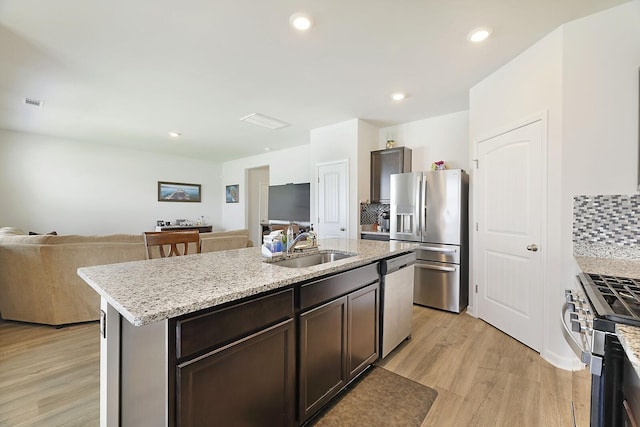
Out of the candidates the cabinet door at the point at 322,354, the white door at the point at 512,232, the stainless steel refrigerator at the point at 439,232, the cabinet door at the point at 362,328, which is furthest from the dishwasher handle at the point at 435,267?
the cabinet door at the point at 322,354

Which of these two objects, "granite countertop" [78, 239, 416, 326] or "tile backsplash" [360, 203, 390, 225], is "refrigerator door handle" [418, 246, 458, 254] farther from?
"granite countertop" [78, 239, 416, 326]

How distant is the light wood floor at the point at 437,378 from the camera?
160 centimetres

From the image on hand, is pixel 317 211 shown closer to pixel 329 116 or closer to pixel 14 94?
pixel 329 116

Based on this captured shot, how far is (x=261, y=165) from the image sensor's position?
6898mm

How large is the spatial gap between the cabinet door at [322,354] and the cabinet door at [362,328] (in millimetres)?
70

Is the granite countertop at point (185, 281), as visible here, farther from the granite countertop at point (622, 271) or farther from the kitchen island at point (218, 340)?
the granite countertop at point (622, 271)

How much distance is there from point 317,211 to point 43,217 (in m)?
5.28

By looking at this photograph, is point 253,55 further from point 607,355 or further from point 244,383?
point 607,355

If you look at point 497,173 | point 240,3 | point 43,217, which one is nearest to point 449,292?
point 497,173

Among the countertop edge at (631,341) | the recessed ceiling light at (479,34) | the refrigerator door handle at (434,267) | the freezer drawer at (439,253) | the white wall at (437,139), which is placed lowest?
the refrigerator door handle at (434,267)

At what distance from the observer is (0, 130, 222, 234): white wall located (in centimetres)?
498

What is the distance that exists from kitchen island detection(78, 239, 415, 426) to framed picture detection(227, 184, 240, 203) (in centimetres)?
599

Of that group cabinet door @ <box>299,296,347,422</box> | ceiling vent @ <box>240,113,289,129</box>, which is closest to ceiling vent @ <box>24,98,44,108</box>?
ceiling vent @ <box>240,113,289,129</box>

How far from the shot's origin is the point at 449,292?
10.7ft
